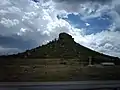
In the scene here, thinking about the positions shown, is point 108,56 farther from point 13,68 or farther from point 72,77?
point 13,68

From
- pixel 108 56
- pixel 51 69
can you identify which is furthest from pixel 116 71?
pixel 51 69

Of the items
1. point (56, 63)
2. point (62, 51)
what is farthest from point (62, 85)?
point (62, 51)

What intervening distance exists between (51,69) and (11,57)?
105 cm

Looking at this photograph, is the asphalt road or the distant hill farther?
the distant hill

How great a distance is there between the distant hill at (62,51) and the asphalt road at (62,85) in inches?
26.7

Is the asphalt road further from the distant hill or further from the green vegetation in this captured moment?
the distant hill

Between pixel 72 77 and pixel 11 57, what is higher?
pixel 11 57

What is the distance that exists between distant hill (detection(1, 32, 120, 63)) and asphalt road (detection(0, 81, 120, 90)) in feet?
2.23

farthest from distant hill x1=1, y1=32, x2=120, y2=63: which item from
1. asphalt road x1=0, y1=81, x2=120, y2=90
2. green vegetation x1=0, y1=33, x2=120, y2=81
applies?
asphalt road x1=0, y1=81, x2=120, y2=90

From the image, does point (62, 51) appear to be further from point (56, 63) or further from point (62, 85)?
point (62, 85)

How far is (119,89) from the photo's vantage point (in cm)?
724

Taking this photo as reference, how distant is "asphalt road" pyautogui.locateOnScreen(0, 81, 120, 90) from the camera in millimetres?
7309

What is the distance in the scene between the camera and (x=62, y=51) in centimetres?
746

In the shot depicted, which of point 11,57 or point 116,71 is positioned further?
point 116,71
